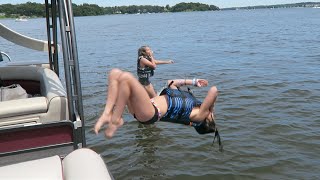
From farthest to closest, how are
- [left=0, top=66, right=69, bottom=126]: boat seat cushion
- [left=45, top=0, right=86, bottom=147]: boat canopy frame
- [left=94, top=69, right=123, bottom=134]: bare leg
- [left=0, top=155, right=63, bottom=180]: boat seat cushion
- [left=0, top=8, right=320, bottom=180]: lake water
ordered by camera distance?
[left=0, top=8, right=320, bottom=180]: lake water < [left=0, top=66, right=69, bottom=126]: boat seat cushion < [left=45, top=0, right=86, bottom=147]: boat canopy frame < [left=94, top=69, right=123, bottom=134]: bare leg < [left=0, top=155, right=63, bottom=180]: boat seat cushion

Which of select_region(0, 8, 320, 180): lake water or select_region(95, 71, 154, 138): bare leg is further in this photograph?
select_region(0, 8, 320, 180): lake water

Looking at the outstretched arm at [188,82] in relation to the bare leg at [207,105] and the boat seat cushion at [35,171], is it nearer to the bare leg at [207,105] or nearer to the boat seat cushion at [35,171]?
the bare leg at [207,105]

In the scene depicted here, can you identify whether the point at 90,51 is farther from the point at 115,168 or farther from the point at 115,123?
the point at 115,123

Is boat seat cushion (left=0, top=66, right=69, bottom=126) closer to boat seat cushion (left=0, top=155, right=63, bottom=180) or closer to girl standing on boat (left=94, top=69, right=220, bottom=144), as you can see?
girl standing on boat (left=94, top=69, right=220, bottom=144)

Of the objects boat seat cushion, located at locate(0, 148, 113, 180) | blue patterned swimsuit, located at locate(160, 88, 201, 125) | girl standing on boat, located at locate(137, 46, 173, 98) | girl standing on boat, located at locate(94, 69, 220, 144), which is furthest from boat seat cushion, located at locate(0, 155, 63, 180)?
girl standing on boat, located at locate(137, 46, 173, 98)

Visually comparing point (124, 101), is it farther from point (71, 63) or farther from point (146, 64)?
point (146, 64)

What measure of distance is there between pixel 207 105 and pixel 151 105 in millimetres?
817

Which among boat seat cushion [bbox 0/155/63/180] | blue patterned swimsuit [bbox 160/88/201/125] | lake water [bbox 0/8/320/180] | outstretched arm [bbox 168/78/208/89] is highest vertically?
outstretched arm [bbox 168/78/208/89]

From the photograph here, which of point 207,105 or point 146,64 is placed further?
point 146,64

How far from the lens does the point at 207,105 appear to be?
5344 millimetres

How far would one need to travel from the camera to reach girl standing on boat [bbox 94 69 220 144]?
451 cm

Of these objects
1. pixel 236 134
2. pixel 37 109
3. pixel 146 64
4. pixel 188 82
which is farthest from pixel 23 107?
pixel 236 134

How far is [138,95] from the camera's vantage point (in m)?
4.72

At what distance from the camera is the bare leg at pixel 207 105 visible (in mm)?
5281
